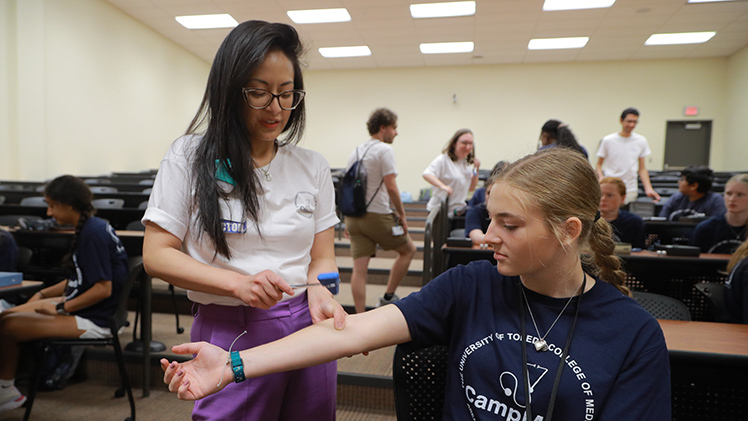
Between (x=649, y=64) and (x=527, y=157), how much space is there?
10199mm

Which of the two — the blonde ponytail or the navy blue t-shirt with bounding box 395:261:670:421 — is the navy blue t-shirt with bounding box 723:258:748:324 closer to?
the blonde ponytail

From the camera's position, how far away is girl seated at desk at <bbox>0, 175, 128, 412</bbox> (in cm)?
213

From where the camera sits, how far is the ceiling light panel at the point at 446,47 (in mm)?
8359

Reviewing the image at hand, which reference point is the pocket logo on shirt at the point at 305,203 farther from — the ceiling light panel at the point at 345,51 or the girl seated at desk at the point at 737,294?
the ceiling light panel at the point at 345,51

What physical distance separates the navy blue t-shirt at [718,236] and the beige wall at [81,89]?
24.5ft

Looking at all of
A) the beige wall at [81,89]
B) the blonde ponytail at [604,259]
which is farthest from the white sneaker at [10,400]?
the beige wall at [81,89]

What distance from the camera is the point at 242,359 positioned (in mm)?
808

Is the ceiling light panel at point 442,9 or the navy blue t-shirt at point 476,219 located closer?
the navy blue t-shirt at point 476,219

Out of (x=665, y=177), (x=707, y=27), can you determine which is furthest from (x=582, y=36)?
(x=665, y=177)

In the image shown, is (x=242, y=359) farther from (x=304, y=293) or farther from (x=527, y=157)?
(x=527, y=157)

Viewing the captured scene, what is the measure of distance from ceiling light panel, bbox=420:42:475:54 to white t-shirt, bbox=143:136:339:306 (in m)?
8.05

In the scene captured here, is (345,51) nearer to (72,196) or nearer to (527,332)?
(72,196)

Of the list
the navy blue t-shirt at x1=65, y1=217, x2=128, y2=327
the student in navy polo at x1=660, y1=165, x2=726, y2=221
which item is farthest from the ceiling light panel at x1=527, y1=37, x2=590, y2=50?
the navy blue t-shirt at x1=65, y1=217, x2=128, y2=327

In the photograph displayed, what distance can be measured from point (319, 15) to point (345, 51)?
193cm
